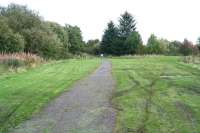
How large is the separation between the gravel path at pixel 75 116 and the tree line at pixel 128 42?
240 ft

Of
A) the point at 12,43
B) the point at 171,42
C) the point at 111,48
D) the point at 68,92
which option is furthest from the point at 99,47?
the point at 68,92

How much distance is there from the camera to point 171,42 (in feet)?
356

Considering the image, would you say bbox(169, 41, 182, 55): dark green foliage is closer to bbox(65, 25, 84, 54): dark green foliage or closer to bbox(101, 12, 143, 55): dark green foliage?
bbox(101, 12, 143, 55): dark green foliage

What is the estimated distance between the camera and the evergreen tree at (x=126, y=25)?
99.9 metres

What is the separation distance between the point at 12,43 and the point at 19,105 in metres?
33.8

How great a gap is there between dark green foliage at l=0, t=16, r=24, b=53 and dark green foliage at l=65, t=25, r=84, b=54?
47.7m

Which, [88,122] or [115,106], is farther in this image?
[115,106]

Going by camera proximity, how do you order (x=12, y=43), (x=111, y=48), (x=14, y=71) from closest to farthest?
1. (x=14, y=71)
2. (x=12, y=43)
3. (x=111, y=48)

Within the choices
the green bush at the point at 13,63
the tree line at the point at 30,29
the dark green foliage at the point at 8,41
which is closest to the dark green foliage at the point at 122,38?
the tree line at the point at 30,29

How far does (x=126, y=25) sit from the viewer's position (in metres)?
101

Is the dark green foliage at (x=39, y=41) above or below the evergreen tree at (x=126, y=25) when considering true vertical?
below

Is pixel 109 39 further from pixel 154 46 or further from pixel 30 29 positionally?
pixel 30 29

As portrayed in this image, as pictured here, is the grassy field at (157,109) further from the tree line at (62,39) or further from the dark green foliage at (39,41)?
the dark green foliage at (39,41)

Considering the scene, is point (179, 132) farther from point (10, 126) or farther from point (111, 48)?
point (111, 48)
